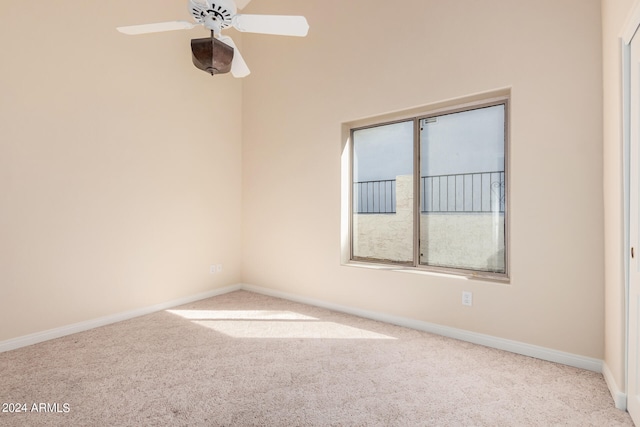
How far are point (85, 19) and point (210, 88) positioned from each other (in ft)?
4.62

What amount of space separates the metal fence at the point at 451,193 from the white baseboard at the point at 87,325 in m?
2.48

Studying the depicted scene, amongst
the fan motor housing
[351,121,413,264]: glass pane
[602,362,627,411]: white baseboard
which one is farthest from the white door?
the fan motor housing

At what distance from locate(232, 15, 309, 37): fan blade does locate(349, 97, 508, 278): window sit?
5.59 feet

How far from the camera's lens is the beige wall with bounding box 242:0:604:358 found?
2373 millimetres

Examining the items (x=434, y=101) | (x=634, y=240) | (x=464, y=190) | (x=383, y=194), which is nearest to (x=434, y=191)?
(x=464, y=190)

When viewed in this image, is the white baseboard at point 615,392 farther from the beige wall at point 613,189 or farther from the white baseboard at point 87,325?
the white baseboard at point 87,325

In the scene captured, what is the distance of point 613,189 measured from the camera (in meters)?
2.06

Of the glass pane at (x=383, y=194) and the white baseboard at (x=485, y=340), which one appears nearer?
the white baseboard at (x=485, y=340)

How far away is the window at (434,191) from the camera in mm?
2910

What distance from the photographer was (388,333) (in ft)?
9.99

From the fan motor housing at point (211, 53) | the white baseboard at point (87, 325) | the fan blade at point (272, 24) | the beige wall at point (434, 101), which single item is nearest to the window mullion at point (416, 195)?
the beige wall at point (434, 101)

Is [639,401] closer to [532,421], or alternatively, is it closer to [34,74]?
[532,421]

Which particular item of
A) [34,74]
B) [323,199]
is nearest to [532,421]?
[323,199]

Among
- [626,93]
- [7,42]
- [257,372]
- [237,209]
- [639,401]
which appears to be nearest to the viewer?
[639,401]
